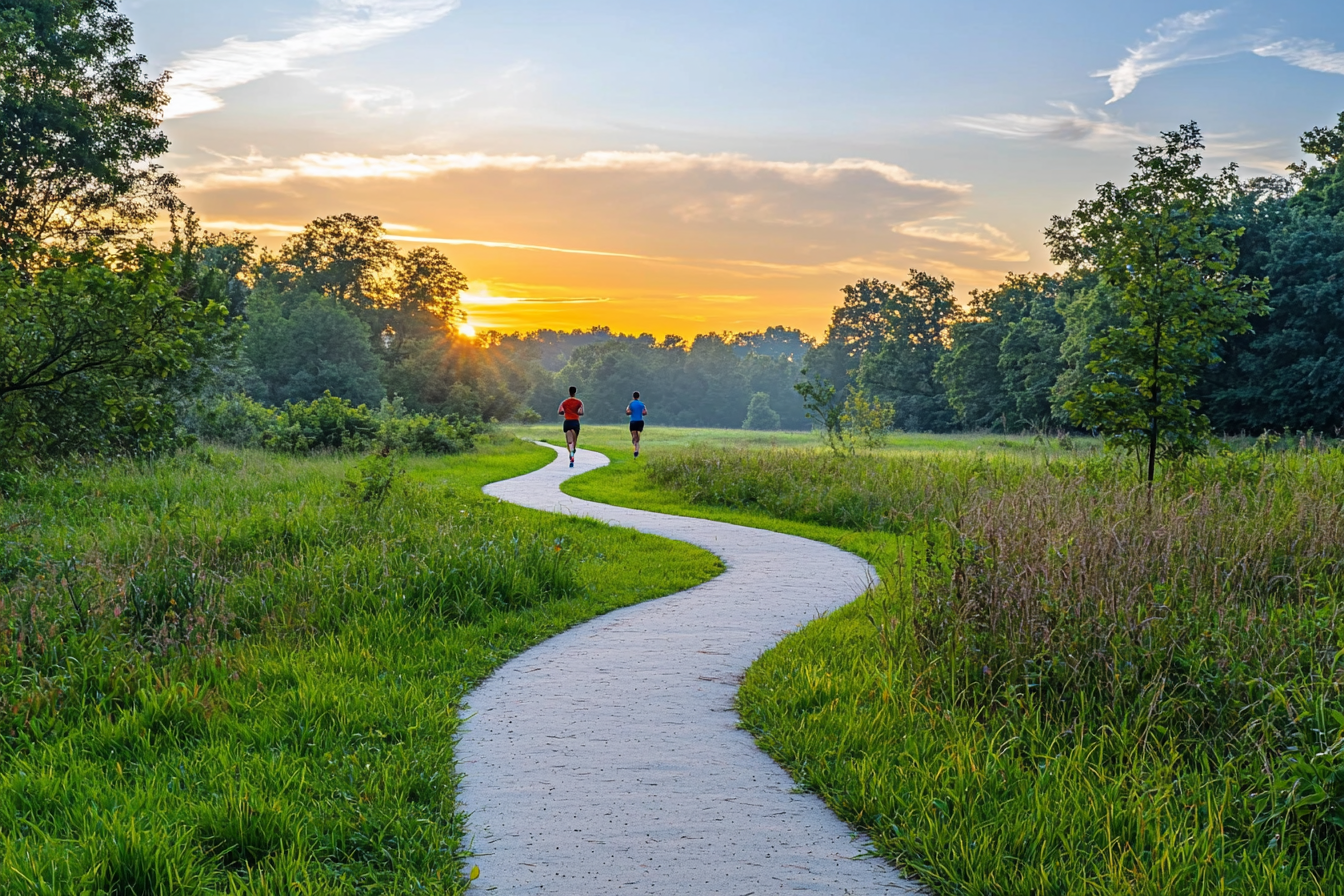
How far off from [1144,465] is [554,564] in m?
8.35

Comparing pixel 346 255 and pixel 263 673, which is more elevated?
pixel 346 255

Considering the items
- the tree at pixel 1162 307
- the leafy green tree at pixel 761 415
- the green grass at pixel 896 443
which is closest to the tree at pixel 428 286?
the green grass at pixel 896 443

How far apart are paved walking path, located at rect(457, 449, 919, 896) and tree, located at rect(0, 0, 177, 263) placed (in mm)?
21728

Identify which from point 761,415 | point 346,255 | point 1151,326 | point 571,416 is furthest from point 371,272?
point 1151,326

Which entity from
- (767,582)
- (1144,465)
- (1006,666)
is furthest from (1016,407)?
(1006,666)

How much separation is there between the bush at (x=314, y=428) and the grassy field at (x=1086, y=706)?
19935 mm

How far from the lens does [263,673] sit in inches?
222

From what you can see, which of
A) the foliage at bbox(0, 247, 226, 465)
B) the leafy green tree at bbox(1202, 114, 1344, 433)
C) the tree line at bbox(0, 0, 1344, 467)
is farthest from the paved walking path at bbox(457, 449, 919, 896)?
the leafy green tree at bbox(1202, 114, 1344, 433)

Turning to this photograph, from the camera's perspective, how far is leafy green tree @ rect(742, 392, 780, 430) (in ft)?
338

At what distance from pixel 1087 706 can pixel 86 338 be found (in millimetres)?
13093

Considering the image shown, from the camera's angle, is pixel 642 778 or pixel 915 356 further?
pixel 915 356

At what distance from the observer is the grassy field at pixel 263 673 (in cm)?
349

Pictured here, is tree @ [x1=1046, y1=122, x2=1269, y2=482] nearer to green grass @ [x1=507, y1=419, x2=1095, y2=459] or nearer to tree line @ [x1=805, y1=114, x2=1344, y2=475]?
tree line @ [x1=805, y1=114, x2=1344, y2=475]

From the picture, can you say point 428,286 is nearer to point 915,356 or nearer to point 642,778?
point 915,356
